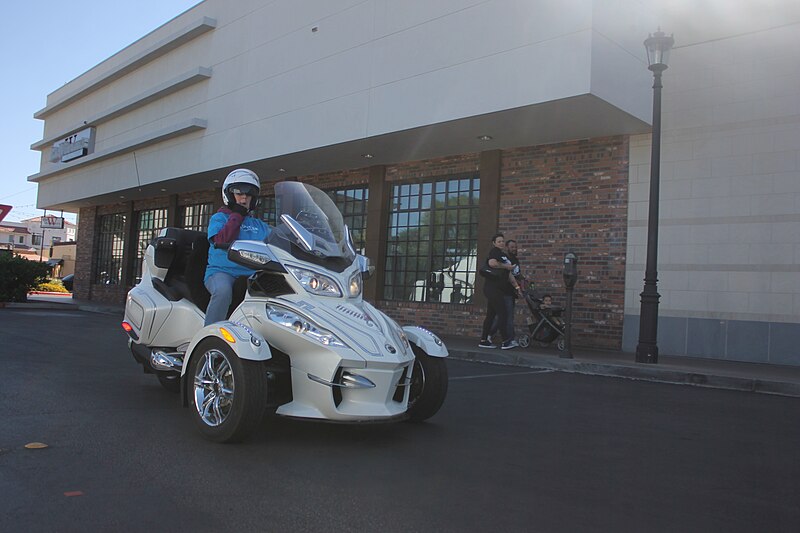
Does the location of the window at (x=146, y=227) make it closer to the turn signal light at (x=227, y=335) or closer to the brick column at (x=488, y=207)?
the brick column at (x=488, y=207)

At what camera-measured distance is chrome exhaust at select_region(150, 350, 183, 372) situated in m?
4.99

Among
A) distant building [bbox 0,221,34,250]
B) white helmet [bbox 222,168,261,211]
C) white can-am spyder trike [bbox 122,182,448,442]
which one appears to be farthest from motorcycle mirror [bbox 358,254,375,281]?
distant building [bbox 0,221,34,250]

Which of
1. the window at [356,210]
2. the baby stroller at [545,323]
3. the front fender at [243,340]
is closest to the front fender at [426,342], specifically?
the front fender at [243,340]

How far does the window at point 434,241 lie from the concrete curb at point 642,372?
3.66 metres

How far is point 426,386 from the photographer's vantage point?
4.73 meters

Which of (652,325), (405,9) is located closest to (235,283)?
(652,325)

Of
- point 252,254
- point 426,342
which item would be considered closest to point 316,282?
point 252,254

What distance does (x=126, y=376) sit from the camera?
6680 millimetres

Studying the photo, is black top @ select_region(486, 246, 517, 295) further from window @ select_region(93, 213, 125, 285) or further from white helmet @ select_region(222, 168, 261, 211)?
window @ select_region(93, 213, 125, 285)

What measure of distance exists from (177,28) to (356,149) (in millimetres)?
10250

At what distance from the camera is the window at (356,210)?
16.2 m

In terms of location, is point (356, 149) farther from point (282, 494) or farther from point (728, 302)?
point (282, 494)

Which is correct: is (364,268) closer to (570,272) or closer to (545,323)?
(570,272)

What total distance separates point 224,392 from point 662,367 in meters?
6.73
